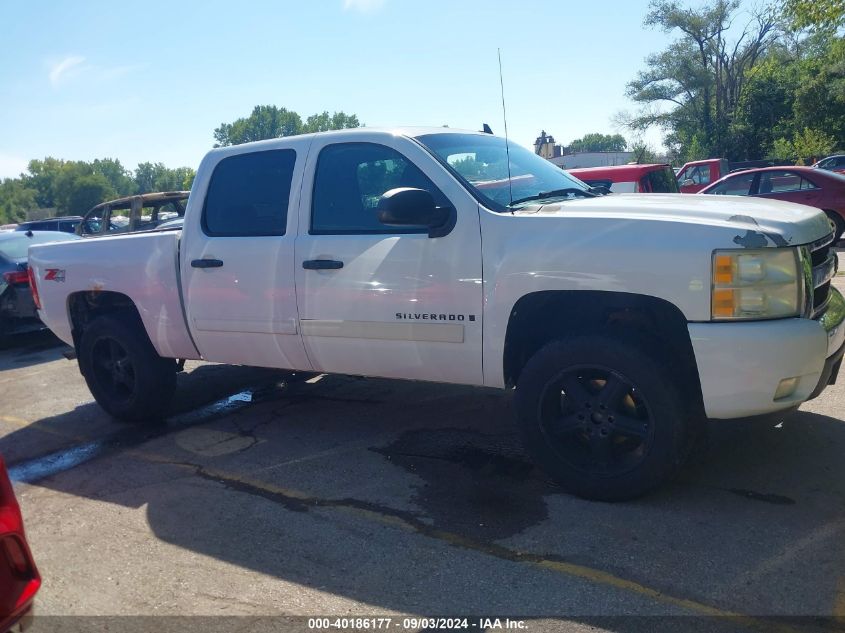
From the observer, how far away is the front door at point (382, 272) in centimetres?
416

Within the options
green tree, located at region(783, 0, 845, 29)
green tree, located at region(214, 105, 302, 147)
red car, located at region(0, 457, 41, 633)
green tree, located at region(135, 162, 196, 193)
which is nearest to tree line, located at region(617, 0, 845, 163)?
green tree, located at region(783, 0, 845, 29)

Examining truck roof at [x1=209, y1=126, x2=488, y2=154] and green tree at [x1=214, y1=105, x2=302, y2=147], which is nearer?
truck roof at [x1=209, y1=126, x2=488, y2=154]

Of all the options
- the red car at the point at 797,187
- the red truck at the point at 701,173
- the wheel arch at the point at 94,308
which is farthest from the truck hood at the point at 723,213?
the red truck at the point at 701,173

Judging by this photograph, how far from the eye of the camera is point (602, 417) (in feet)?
12.8

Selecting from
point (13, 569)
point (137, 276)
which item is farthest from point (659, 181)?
point (13, 569)

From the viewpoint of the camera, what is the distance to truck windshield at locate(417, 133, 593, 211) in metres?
4.36

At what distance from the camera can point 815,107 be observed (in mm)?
37000

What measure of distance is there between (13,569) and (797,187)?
1444 centimetres

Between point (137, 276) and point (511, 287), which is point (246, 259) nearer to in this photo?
point (137, 276)

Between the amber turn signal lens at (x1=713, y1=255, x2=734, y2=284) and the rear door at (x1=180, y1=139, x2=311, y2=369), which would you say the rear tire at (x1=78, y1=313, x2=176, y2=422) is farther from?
the amber turn signal lens at (x1=713, y1=255, x2=734, y2=284)

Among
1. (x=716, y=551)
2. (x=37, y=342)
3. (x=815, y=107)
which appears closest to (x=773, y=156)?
(x=815, y=107)

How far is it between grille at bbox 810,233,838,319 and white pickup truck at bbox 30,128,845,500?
0.02 metres

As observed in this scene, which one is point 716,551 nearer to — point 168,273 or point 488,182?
point 488,182

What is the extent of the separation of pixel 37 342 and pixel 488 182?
27.6 ft
